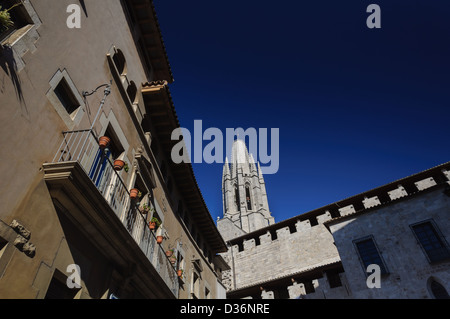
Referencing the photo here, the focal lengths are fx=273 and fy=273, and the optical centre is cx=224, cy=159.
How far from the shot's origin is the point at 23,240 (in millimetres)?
4727

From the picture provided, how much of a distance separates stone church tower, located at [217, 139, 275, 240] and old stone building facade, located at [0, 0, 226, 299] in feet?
126

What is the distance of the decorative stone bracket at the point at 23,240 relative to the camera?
Answer: 4.63 meters

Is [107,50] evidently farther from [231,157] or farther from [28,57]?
[231,157]

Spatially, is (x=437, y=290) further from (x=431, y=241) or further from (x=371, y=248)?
(x=371, y=248)

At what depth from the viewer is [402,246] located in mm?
15852

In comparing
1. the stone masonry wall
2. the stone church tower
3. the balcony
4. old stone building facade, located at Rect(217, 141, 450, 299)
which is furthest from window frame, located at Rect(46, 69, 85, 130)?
the stone church tower

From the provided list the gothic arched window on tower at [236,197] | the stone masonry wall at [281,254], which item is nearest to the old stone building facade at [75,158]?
the stone masonry wall at [281,254]

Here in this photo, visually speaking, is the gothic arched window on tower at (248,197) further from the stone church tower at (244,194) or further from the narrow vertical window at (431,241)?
the narrow vertical window at (431,241)

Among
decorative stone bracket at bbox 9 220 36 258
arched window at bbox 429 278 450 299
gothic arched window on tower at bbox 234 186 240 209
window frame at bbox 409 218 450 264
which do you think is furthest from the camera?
gothic arched window on tower at bbox 234 186 240 209

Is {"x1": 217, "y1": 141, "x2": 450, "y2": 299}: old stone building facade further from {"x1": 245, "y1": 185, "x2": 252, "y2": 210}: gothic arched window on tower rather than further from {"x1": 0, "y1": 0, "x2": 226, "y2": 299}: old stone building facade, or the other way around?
{"x1": 245, "y1": 185, "x2": 252, "y2": 210}: gothic arched window on tower

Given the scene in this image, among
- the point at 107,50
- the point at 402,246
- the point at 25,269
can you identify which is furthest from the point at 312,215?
the point at 25,269

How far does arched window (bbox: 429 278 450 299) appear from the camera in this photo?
1385 cm

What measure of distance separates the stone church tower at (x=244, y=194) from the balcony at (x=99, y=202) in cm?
3912
